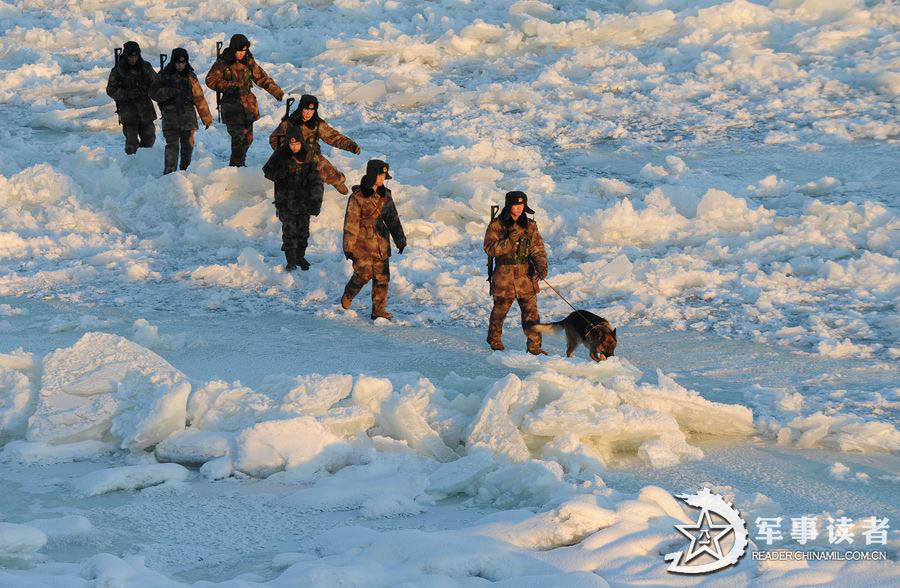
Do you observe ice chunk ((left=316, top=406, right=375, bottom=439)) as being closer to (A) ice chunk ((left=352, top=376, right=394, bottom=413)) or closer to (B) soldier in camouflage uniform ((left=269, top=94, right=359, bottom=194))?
(A) ice chunk ((left=352, top=376, right=394, bottom=413))

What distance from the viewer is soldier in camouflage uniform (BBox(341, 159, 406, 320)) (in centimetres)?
890

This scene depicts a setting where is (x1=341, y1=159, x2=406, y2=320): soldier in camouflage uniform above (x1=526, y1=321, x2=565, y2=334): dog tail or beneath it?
above

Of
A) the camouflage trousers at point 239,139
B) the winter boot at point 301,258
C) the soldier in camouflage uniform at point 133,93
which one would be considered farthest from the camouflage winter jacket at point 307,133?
the soldier in camouflage uniform at point 133,93

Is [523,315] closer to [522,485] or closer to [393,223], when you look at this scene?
[393,223]

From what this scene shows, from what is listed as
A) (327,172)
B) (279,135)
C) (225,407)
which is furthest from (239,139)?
(225,407)

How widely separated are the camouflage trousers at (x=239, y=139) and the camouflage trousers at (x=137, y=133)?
4.65ft

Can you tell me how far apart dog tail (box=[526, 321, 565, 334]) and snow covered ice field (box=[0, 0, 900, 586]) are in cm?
59

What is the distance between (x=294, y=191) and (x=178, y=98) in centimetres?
276

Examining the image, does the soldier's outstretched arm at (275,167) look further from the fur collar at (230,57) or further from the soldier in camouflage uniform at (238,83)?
the fur collar at (230,57)

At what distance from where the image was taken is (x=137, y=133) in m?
13.6

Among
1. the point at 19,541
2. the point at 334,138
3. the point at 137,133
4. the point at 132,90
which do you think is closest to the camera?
the point at 19,541

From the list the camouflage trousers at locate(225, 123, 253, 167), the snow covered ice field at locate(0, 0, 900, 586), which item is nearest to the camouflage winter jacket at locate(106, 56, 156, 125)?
the snow covered ice field at locate(0, 0, 900, 586)

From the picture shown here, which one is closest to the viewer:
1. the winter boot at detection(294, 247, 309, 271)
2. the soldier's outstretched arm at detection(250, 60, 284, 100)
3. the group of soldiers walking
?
the group of soldiers walking

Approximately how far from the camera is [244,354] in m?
8.49
